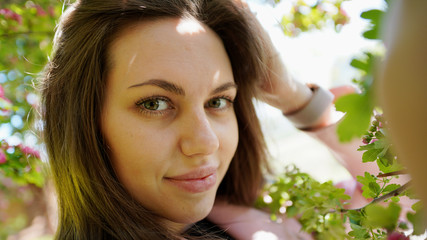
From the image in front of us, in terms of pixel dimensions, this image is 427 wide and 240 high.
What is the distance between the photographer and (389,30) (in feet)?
1.05

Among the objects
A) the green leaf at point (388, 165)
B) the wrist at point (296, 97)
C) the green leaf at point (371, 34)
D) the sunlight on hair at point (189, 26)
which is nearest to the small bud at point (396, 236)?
the green leaf at point (388, 165)

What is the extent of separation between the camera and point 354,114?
480 mm

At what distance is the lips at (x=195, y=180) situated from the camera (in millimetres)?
1188

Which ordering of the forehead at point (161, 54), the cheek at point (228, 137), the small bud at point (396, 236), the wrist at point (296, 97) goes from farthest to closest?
the wrist at point (296, 97) < the cheek at point (228, 137) < the forehead at point (161, 54) < the small bud at point (396, 236)

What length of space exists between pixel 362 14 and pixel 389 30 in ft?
0.88

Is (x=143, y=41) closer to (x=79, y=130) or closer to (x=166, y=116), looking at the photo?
(x=166, y=116)

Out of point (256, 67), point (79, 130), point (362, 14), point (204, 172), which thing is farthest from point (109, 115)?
point (362, 14)

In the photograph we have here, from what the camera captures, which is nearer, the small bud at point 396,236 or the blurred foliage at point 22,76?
the small bud at point 396,236

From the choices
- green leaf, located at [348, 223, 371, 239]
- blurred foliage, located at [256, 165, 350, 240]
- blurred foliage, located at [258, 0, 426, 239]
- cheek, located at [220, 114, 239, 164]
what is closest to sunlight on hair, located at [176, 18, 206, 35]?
cheek, located at [220, 114, 239, 164]

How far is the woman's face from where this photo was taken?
3.75 feet

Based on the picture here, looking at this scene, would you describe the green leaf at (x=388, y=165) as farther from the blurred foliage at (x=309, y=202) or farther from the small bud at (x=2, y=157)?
the small bud at (x=2, y=157)

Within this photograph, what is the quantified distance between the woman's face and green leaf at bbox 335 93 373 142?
0.70 metres

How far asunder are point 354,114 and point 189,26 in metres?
0.90

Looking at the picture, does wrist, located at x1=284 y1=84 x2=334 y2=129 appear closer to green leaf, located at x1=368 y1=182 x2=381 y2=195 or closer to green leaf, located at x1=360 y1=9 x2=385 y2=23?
green leaf, located at x1=368 y1=182 x2=381 y2=195
